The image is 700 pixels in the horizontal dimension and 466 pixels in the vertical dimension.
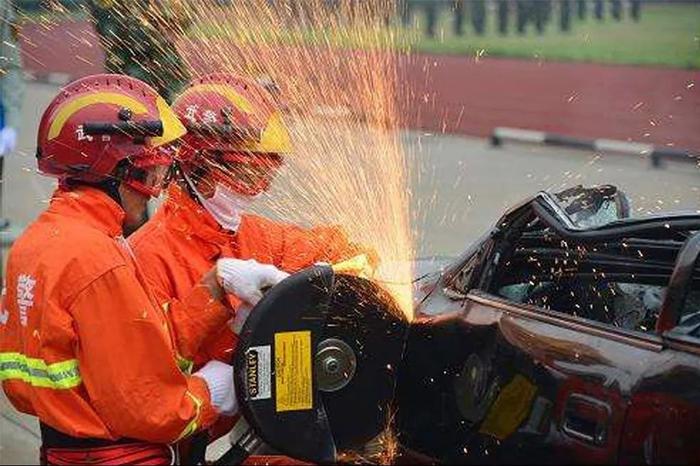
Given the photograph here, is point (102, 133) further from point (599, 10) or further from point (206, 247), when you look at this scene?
point (599, 10)

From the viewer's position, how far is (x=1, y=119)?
26.7 feet

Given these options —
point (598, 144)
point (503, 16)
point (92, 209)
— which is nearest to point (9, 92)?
point (92, 209)

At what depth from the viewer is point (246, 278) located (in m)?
3.29

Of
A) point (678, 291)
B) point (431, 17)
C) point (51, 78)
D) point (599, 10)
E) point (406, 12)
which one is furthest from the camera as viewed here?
point (51, 78)

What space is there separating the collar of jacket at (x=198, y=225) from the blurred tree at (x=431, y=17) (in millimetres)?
18244

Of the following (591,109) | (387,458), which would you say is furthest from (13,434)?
(591,109)

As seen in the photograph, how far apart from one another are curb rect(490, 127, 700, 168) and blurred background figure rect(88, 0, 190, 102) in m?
7.31

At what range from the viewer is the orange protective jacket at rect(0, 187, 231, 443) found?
9.84 ft

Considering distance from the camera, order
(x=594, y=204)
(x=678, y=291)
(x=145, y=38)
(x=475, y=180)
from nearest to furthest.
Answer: (x=678, y=291) < (x=594, y=204) < (x=145, y=38) < (x=475, y=180)

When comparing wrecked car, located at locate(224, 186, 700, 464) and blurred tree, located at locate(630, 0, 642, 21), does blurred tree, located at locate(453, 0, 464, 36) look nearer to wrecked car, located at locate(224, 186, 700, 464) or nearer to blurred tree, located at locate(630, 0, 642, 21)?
blurred tree, located at locate(630, 0, 642, 21)

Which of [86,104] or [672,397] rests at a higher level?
[86,104]

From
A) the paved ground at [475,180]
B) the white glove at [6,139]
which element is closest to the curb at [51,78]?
the paved ground at [475,180]

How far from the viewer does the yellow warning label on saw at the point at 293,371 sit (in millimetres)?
3314

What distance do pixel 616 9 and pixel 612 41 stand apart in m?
0.80
